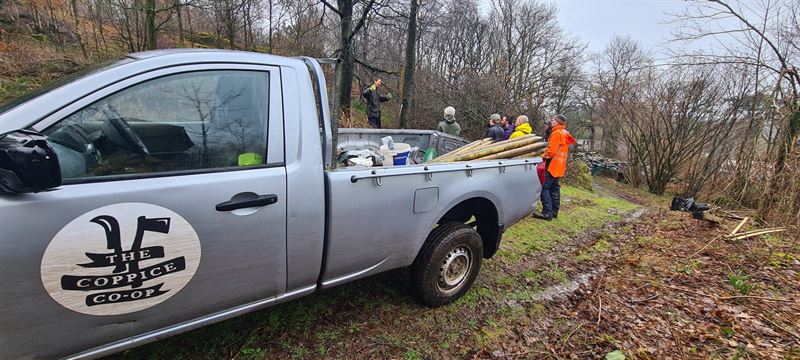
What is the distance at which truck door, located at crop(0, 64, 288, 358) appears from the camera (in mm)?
1417

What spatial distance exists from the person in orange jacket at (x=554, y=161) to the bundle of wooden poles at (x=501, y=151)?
7.89 ft

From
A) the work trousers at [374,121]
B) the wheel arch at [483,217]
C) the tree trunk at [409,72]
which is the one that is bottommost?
the wheel arch at [483,217]

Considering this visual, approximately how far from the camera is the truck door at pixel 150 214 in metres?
1.42

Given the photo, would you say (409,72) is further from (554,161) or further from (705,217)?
(705,217)

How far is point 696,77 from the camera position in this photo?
1400cm

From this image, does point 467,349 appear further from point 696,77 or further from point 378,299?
point 696,77

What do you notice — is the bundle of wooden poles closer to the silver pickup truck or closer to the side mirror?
the silver pickup truck

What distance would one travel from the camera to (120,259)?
155 cm

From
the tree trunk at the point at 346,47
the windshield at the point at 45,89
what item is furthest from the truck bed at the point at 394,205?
the tree trunk at the point at 346,47

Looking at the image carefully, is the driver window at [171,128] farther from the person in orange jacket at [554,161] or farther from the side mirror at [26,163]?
the person in orange jacket at [554,161]

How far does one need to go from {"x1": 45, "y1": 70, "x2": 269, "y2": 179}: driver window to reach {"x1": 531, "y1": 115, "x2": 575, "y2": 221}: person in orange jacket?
545 centimetres

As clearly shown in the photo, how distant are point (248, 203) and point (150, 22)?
1262 centimetres

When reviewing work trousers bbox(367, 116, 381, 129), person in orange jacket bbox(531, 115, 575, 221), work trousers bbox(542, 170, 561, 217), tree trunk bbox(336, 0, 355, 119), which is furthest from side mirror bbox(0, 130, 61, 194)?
tree trunk bbox(336, 0, 355, 119)

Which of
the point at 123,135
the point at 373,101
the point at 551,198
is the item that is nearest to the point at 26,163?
the point at 123,135
